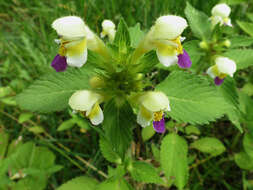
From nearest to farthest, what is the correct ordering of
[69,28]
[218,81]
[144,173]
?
[69,28]
[144,173]
[218,81]

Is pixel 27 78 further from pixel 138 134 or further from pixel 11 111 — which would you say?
pixel 138 134

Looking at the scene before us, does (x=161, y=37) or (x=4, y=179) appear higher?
(x=161, y=37)

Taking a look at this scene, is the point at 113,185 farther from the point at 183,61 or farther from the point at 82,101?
the point at 183,61

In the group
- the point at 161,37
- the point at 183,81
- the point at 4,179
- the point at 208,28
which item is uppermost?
the point at 208,28

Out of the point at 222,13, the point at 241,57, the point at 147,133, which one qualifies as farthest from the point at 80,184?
the point at 222,13

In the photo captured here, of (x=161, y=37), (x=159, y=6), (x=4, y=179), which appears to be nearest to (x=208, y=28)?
(x=159, y=6)

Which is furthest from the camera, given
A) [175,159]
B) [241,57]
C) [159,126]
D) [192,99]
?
[241,57]

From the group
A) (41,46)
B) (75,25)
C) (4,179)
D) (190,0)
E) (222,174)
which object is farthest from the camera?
(41,46)
